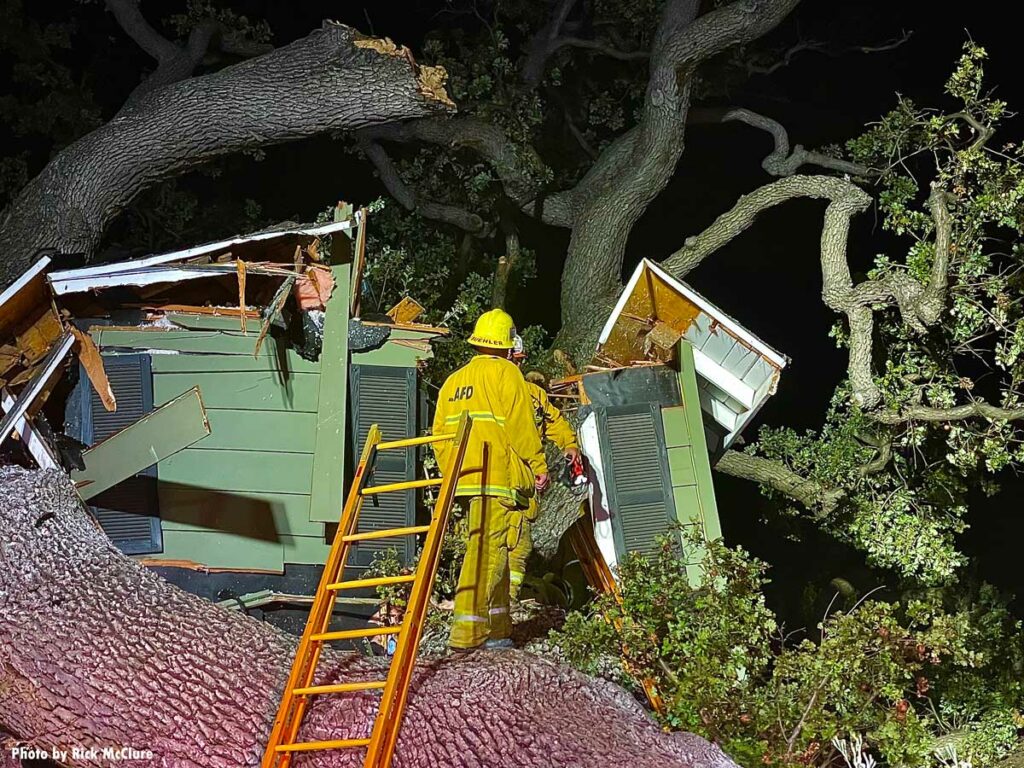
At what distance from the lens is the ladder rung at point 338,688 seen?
4223 mm

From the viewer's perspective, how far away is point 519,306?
12.9 m

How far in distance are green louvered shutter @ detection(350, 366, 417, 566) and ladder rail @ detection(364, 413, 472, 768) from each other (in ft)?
9.62

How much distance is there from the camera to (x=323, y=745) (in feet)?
13.2

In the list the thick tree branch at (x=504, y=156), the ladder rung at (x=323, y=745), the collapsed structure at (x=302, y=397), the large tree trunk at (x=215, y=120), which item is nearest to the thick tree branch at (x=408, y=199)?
the thick tree branch at (x=504, y=156)

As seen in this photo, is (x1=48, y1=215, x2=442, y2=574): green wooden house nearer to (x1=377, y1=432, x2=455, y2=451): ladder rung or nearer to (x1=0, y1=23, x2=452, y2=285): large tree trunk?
(x1=0, y1=23, x2=452, y2=285): large tree trunk

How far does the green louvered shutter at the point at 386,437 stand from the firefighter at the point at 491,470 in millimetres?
2035

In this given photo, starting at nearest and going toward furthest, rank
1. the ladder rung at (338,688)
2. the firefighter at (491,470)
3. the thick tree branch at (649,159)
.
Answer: the ladder rung at (338,688)
the firefighter at (491,470)
the thick tree branch at (649,159)

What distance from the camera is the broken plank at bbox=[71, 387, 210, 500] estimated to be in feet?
22.0

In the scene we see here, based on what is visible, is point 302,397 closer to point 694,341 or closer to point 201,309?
point 201,309

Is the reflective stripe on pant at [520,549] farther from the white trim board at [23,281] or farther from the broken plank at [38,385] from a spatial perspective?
the white trim board at [23,281]

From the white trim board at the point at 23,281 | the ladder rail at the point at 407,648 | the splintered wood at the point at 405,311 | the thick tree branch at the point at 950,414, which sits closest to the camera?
the ladder rail at the point at 407,648

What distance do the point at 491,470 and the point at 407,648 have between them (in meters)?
1.52

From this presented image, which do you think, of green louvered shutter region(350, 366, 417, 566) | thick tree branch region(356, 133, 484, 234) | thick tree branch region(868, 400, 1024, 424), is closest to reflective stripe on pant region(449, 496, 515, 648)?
green louvered shutter region(350, 366, 417, 566)

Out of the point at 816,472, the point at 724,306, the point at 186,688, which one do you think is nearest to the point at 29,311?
the point at 186,688
